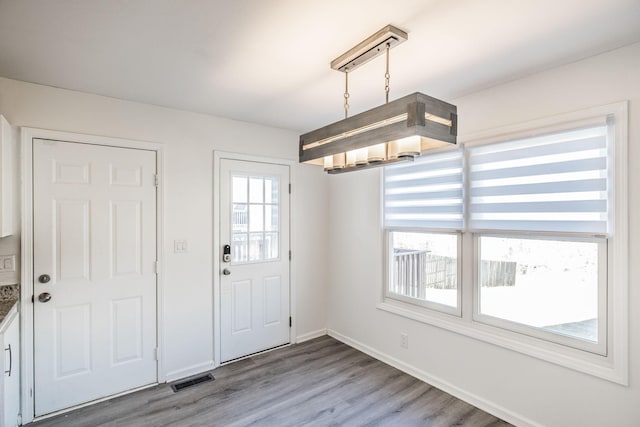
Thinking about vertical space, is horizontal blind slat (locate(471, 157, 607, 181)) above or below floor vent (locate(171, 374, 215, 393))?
above

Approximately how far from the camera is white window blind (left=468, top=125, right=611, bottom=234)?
196cm

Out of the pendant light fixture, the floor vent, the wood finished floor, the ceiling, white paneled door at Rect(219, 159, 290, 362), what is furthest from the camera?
white paneled door at Rect(219, 159, 290, 362)

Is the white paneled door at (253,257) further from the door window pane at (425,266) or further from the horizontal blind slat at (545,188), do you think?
the horizontal blind slat at (545,188)

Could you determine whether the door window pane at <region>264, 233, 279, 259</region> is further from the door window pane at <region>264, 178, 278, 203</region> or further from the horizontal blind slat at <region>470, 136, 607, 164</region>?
the horizontal blind slat at <region>470, 136, 607, 164</region>

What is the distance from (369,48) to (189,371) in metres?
3.12

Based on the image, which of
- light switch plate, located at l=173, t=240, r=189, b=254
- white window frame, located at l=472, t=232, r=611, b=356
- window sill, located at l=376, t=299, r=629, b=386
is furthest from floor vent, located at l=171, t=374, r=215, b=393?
white window frame, located at l=472, t=232, r=611, b=356

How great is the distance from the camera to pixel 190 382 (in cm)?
286

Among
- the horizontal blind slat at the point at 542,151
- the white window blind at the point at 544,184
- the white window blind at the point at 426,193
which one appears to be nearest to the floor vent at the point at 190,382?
the white window blind at the point at 426,193

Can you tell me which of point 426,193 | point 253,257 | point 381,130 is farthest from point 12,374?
point 426,193

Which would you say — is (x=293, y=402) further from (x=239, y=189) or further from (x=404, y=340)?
(x=239, y=189)

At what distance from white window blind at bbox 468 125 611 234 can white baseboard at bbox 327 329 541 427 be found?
52.9 inches

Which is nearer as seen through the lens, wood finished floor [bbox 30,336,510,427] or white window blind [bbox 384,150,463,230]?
wood finished floor [bbox 30,336,510,427]

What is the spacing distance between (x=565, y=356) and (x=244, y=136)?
3258mm

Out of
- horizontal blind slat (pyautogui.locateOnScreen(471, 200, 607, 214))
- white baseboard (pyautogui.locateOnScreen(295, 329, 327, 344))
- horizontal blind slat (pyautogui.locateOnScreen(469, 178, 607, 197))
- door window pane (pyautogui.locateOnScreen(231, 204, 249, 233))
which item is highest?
horizontal blind slat (pyautogui.locateOnScreen(469, 178, 607, 197))
